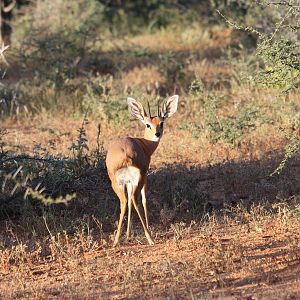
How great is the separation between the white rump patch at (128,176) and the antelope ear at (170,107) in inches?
54.4

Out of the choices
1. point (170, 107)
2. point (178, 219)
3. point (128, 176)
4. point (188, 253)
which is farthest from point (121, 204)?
point (170, 107)

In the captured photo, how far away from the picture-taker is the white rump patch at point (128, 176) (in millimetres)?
6879

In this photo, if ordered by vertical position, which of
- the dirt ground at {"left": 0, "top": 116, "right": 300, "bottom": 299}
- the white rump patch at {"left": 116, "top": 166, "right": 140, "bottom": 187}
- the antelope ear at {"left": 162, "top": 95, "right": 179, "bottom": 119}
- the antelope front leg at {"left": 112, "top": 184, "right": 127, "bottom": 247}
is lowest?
the dirt ground at {"left": 0, "top": 116, "right": 300, "bottom": 299}

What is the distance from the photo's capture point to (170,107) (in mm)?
8227

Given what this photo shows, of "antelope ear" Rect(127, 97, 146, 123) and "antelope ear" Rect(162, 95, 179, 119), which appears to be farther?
"antelope ear" Rect(162, 95, 179, 119)

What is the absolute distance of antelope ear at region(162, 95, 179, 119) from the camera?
814cm

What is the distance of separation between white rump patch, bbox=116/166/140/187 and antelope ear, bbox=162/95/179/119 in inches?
54.4

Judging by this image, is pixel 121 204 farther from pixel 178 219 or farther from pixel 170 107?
pixel 170 107

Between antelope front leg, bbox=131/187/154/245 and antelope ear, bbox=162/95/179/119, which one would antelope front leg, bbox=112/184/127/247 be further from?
antelope ear, bbox=162/95/179/119

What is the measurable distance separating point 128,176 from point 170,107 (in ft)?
5.14

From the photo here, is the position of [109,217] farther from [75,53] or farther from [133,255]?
[75,53]

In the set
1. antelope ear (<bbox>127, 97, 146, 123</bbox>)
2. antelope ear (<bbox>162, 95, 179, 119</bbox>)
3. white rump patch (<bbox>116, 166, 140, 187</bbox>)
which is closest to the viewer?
white rump patch (<bbox>116, 166, 140, 187</bbox>)

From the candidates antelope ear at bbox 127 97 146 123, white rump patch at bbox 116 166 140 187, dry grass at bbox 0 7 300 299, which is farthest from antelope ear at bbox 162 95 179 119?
white rump patch at bbox 116 166 140 187

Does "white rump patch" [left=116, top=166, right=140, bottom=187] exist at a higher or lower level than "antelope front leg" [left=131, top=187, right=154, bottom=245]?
higher
